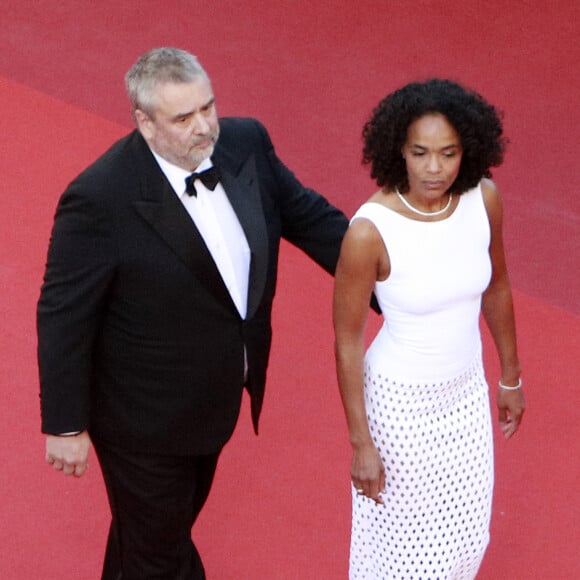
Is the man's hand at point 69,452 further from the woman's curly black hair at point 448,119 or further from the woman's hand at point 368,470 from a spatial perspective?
the woman's curly black hair at point 448,119

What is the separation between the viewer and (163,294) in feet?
8.32

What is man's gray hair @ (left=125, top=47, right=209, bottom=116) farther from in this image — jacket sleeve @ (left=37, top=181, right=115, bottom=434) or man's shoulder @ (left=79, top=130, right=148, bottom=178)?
jacket sleeve @ (left=37, top=181, right=115, bottom=434)

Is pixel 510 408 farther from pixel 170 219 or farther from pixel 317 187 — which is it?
pixel 317 187

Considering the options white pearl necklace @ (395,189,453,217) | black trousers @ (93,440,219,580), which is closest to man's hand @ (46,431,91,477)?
black trousers @ (93,440,219,580)

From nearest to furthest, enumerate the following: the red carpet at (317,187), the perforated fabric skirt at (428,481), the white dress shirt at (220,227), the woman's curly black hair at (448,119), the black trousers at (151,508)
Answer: the woman's curly black hair at (448,119)
the white dress shirt at (220,227)
the perforated fabric skirt at (428,481)
the black trousers at (151,508)
the red carpet at (317,187)

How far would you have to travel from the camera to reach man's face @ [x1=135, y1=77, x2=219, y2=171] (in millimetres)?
2441

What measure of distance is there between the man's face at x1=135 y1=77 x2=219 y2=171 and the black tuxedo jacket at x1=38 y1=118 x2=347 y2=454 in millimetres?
66

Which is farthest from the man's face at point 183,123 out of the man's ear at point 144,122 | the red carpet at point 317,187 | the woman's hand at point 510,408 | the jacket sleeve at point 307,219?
the red carpet at point 317,187

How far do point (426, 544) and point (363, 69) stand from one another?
3.20 m

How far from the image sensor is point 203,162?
8.44 ft

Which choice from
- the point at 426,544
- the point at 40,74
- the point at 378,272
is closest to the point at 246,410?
the point at 426,544

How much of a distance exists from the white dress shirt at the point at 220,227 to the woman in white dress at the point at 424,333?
233mm

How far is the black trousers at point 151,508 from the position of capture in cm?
276

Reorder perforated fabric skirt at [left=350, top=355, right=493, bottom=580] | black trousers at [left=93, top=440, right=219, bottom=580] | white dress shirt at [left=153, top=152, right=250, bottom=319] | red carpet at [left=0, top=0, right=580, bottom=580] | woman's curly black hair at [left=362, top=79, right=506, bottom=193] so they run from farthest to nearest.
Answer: red carpet at [left=0, top=0, right=580, bottom=580], black trousers at [left=93, top=440, right=219, bottom=580], perforated fabric skirt at [left=350, top=355, right=493, bottom=580], white dress shirt at [left=153, top=152, right=250, bottom=319], woman's curly black hair at [left=362, top=79, right=506, bottom=193]
